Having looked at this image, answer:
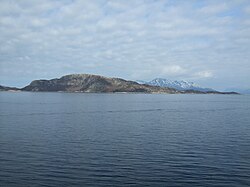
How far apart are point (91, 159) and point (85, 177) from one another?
8.26m

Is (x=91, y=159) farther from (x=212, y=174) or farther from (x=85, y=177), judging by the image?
(x=212, y=174)

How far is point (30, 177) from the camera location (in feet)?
125

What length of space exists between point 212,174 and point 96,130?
39920mm

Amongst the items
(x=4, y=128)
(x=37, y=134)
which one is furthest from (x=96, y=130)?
(x=4, y=128)

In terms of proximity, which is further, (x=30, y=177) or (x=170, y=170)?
(x=170, y=170)

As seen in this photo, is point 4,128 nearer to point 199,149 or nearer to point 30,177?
point 30,177

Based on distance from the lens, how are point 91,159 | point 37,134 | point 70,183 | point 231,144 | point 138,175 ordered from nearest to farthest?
point 70,183 → point 138,175 → point 91,159 → point 231,144 → point 37,134

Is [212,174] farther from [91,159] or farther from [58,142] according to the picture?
[58,142]

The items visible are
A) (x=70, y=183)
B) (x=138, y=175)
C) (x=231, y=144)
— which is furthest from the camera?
(x=231, y=144)

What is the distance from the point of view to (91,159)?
152 ft

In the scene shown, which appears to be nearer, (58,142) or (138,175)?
(138,175)

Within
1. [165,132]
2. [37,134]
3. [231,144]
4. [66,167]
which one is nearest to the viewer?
[66,167]

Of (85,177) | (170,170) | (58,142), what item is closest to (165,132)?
(58,142)

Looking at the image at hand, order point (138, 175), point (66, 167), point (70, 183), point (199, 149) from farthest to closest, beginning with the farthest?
point (199, 149) < point (66, 167) < point (138, 175) < point (70, 183)
